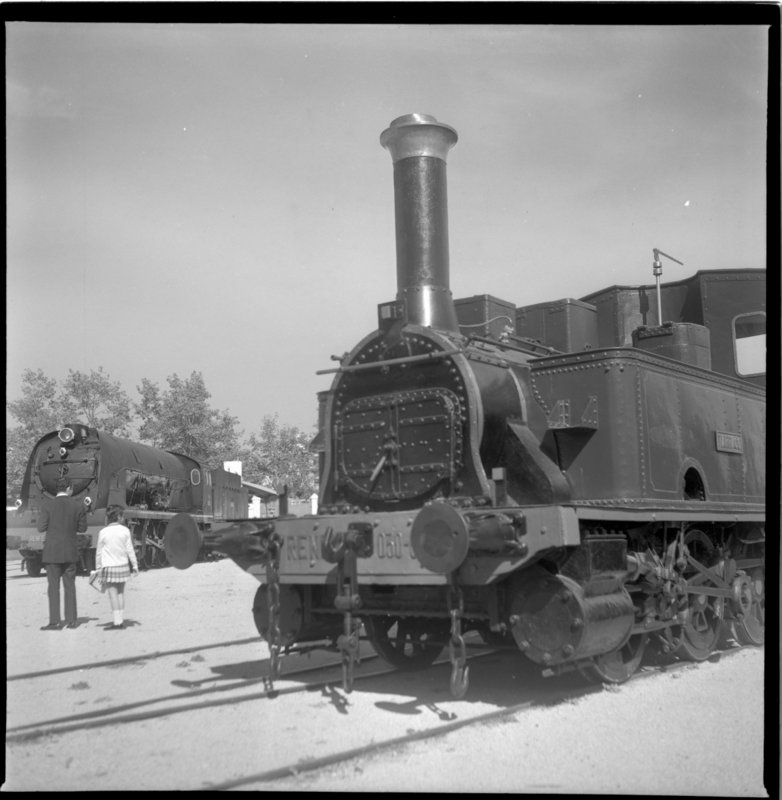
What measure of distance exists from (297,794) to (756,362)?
20.8 ft

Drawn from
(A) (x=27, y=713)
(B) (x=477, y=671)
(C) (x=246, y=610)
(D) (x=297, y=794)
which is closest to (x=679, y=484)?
(B) (x=477, y=671)

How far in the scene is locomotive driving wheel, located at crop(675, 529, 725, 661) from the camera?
286 inches

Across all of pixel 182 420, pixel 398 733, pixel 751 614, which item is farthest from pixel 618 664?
pixel 182 420

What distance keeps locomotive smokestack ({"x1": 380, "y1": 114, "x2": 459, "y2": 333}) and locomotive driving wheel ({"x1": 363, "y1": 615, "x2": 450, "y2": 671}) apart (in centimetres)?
234

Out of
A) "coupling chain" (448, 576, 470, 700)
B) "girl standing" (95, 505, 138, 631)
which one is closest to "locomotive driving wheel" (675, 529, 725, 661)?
"coupling chain" (448, 576, 470, 700)

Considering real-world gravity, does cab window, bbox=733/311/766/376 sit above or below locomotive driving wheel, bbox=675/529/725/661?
above

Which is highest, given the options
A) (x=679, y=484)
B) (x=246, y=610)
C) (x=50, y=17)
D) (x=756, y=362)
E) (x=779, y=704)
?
(x=50, y=17)

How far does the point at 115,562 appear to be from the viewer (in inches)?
407

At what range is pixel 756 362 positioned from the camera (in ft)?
28.7

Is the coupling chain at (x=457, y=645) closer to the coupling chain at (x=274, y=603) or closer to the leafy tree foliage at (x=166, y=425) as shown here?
the coupling chain at (x=274, y=603)

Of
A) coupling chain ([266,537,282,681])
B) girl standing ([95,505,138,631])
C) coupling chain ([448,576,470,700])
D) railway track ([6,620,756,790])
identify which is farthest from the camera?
girl standing ([95,505,138,631])

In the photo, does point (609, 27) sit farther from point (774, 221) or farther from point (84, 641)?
point (84, 641)

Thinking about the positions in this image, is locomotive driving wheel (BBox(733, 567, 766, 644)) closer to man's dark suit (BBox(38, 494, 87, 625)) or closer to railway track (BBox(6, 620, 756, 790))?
railway track (BBox(6, 620, 756, 790))

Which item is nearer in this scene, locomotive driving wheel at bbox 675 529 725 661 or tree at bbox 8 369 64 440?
locomotive driving wheel at bbox 675 529 725 661
